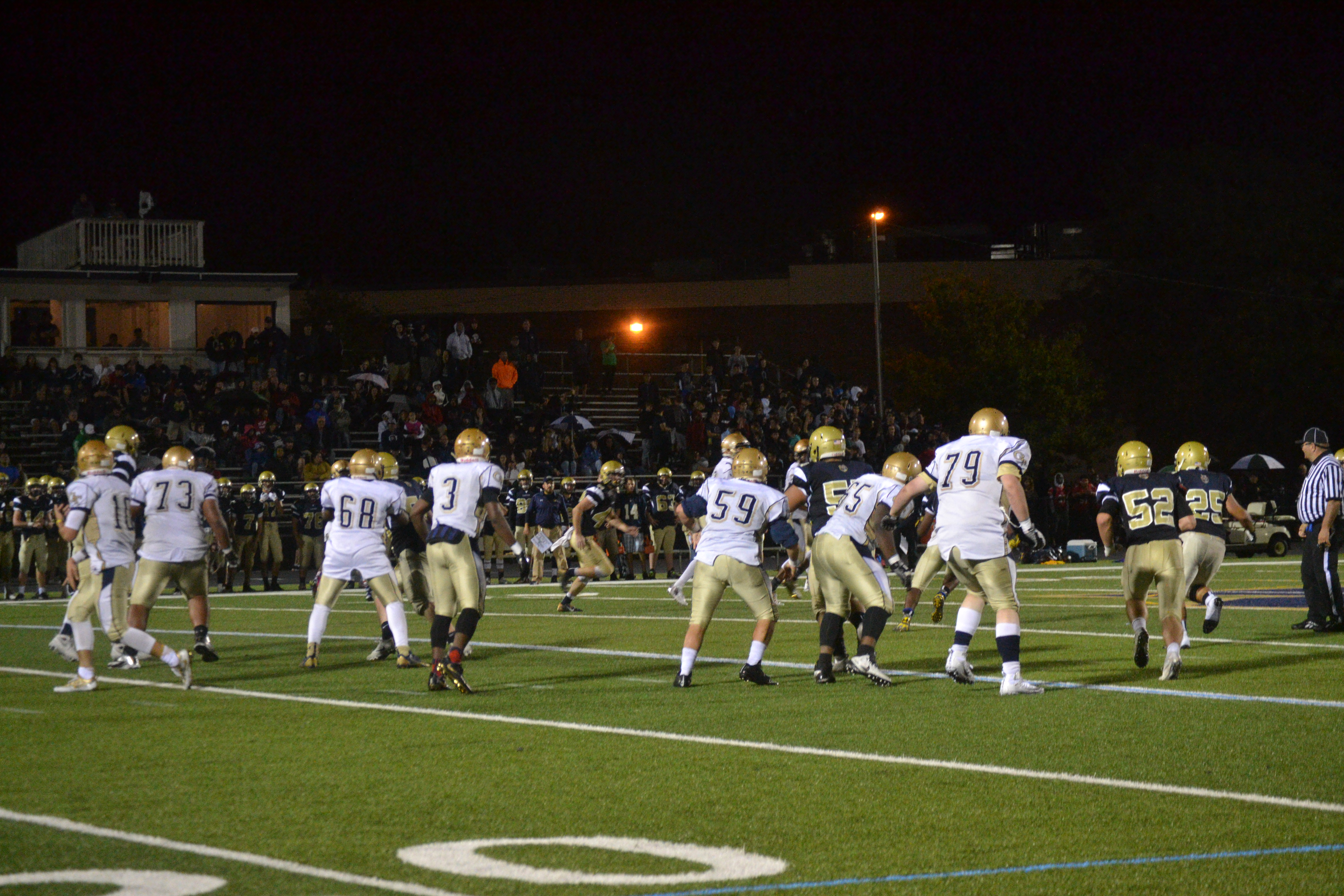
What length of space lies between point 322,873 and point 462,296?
51043mm

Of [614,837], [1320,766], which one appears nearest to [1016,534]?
[1320,766]

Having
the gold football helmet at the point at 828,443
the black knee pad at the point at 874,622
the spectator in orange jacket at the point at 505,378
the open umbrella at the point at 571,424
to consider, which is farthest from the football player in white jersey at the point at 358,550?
the spectator in orange jacket at the point at 505,378

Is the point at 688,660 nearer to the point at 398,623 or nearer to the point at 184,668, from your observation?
the point at 398,623

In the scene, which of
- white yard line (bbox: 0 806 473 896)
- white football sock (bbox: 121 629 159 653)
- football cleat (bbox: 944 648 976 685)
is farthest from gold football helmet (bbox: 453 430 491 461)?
white yard line (bbox: 0 806 473 896)

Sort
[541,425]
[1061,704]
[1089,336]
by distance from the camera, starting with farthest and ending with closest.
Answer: [1089,336], [541,425], [1061,704]

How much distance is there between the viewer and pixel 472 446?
38.6 feet

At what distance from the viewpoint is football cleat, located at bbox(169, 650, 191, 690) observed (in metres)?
10.6

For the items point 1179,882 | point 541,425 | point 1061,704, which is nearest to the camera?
point 1179,882

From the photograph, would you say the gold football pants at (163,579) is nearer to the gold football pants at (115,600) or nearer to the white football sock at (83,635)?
the gold football pants at (115,600)

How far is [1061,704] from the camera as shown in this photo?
9547 millimetres

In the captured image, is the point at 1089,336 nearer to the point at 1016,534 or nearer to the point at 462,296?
the point at 462,296

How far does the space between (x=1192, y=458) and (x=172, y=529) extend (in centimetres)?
863

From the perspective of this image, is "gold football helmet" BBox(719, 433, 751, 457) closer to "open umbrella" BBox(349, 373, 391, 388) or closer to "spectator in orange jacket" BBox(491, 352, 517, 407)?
"open umbrella" BBox(349, 373, 391, 388)

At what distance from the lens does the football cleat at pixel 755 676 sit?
35.6 ft
